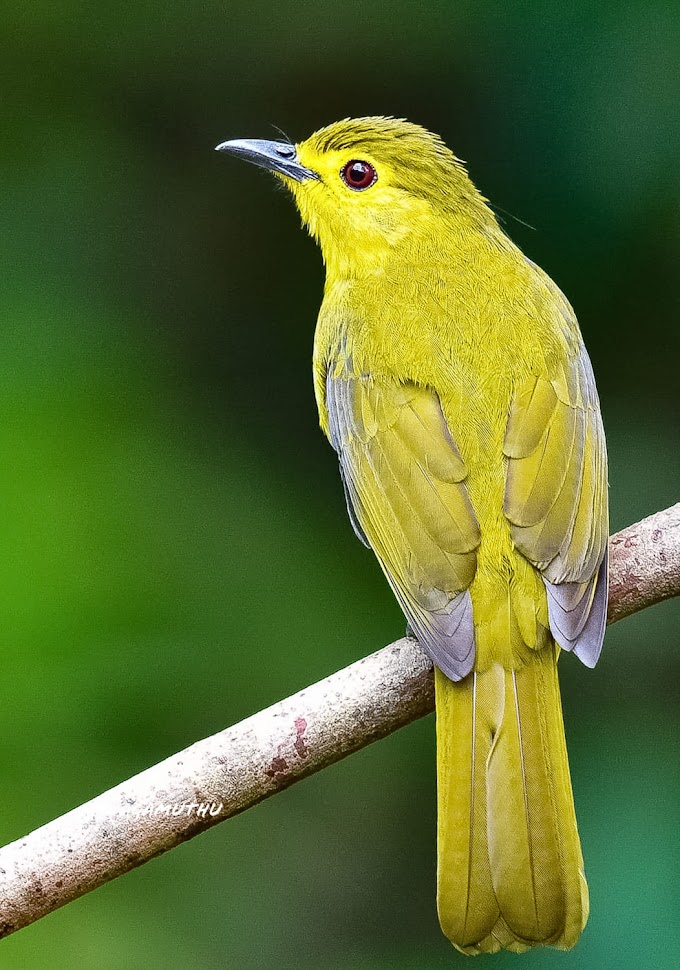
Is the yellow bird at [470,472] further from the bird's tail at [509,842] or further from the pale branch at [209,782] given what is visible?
the pale branch at [209,782]

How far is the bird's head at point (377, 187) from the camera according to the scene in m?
3.96

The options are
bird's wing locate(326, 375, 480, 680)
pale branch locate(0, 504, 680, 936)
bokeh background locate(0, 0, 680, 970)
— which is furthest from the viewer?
bokeh background locate(0, 0, 680, 970)

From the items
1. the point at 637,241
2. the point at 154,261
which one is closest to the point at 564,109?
the point at 637,241

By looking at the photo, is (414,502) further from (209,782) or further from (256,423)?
(256,423)

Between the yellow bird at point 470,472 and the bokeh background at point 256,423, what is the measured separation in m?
0.54

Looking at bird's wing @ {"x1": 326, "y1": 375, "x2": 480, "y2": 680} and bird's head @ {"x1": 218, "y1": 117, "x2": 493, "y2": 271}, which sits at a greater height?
bird's head @ {"x1": 218, "y1": 117, "x2": 493, "y2": 271}

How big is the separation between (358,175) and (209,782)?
1.94 metres

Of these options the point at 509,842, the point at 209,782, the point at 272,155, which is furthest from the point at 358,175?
the point at 509,842

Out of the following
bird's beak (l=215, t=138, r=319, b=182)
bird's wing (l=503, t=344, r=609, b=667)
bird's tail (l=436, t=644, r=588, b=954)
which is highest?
bird's beak (l=215, t=138, r=319, b=182)

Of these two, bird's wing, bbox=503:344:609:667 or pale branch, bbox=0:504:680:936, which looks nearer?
pale branch, bbox=0:504:680:936

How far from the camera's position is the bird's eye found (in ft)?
13.1

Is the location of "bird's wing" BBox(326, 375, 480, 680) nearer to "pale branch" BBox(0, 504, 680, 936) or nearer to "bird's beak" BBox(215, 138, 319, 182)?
"pale branch" BBox(0, 504, 680, 936)

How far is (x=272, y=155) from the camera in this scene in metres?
4.09

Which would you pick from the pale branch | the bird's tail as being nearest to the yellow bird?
the bird's tail
